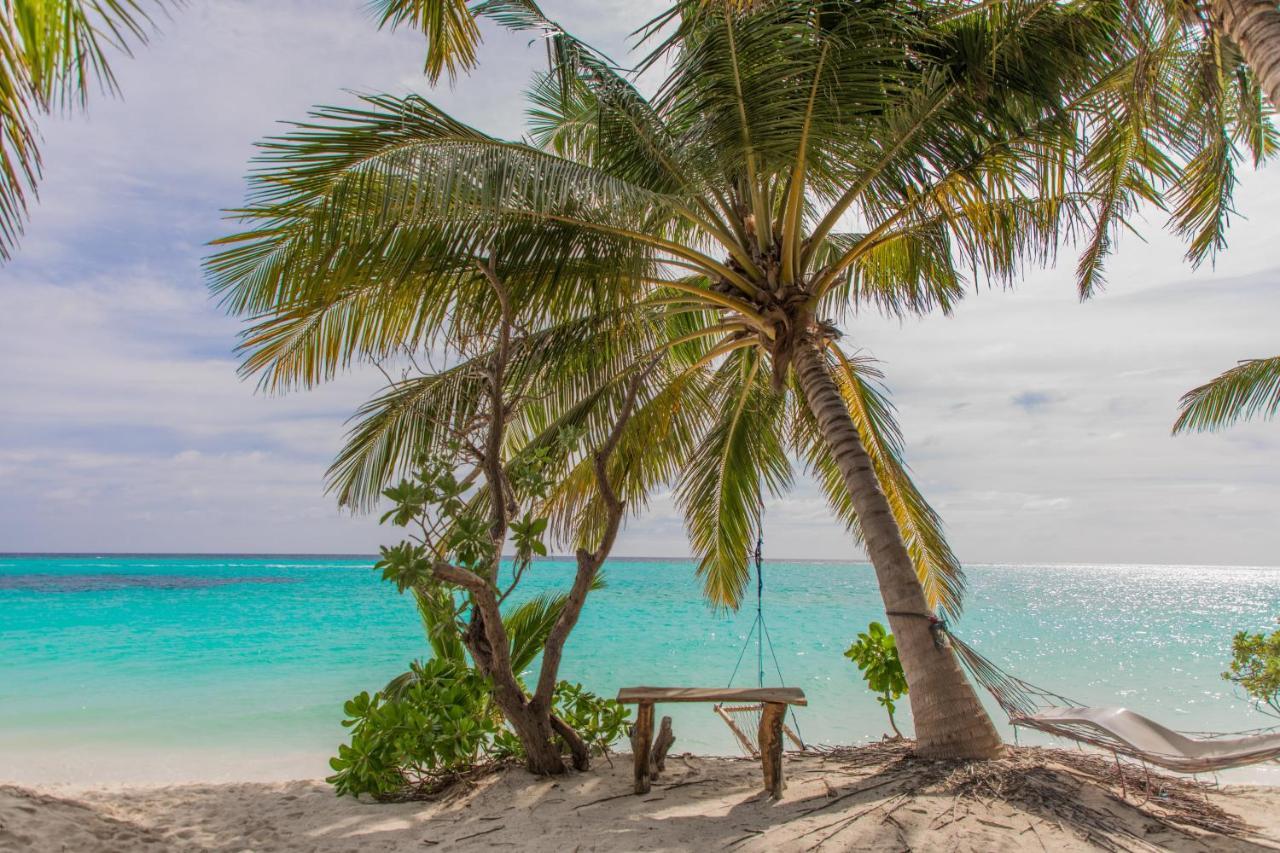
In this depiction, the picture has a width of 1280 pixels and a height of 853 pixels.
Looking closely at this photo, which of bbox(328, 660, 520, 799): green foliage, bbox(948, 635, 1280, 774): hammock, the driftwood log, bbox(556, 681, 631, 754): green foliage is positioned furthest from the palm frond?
bbox(328, 660, 520, 799): green foliage

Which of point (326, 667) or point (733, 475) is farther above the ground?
point (733, 475)

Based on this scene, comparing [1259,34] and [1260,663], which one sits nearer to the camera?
[1259,34]

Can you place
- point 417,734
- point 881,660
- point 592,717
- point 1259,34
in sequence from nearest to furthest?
point 1259,34
point 417,734
point 592,717
point 881,660

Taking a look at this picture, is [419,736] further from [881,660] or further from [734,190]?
[734,190]

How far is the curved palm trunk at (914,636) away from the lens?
4.24 m

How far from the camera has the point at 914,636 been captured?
4.45 m

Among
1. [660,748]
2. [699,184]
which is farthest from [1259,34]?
[660,748]

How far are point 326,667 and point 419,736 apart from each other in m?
10.7

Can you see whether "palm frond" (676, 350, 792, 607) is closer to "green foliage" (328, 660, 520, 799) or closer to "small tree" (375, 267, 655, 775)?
"small tree" (375, 267, 655, 775)

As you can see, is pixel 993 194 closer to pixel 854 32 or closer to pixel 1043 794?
pixel 854 32

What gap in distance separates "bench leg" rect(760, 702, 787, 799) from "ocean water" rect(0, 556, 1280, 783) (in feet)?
13.6

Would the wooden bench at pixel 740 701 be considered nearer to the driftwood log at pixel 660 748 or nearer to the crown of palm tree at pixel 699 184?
the driftwood log at pixel 660 748

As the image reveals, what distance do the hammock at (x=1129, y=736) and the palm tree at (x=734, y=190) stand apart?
8.4 inches

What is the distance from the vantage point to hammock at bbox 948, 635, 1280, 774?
11.0 ft
